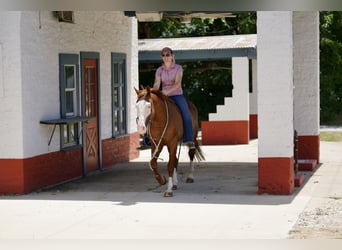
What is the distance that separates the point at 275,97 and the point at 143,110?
192 centimetres

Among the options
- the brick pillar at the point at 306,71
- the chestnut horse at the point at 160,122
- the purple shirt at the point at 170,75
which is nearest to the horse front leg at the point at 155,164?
the chestnut horse at the point at 160,122

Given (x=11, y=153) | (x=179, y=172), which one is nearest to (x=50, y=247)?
(x=11, y=153)

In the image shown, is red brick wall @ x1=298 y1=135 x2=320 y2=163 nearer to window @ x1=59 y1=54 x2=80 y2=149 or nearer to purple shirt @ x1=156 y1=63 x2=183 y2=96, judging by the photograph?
purple shirt @ x1=156 y1=63 x2=183 y2=96

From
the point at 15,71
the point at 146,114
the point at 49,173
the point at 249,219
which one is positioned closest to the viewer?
the point at 249,219

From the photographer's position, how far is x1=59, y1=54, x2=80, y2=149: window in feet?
38.8

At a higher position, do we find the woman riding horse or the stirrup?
the woman riding horse

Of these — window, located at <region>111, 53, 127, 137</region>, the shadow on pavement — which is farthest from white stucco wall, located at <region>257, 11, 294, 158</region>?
window, located at <region>111, 53, 127, 137</region>

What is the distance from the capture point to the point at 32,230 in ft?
23.9

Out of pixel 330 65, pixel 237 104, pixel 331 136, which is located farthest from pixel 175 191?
pixel 330 65

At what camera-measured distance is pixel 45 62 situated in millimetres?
11094

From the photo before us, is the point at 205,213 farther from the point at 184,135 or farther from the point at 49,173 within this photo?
the point at 49,173

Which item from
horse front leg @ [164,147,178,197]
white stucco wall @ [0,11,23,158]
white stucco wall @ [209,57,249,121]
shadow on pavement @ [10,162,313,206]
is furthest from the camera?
white stucco wall @ [209,57,249,121]

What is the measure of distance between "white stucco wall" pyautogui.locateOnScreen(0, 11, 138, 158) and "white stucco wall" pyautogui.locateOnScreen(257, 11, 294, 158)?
2910 millimetres

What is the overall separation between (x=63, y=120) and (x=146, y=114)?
235cm
